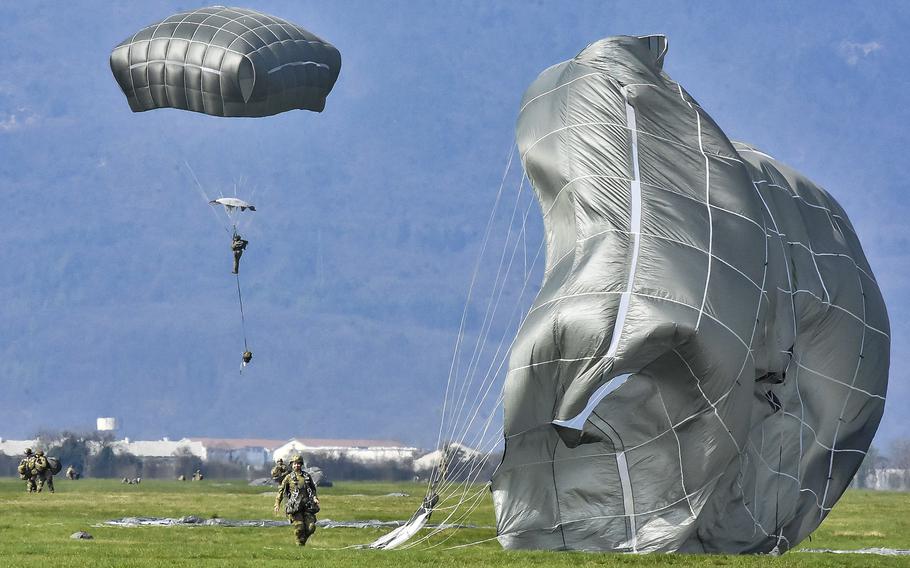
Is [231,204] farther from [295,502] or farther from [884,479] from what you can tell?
[884,479]

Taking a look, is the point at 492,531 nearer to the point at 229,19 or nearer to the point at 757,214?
the point at 757,214

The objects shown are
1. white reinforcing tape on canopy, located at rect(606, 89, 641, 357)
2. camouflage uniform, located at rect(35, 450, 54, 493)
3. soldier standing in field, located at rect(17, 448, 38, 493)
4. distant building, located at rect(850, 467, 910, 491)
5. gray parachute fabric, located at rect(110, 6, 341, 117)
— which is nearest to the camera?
white reinforcing tape on canopy, located at rect(606, 89, 641, 357)

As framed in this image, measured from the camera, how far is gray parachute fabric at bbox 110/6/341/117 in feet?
132

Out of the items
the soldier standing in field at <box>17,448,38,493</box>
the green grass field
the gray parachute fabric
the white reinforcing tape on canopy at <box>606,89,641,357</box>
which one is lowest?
the green grass field

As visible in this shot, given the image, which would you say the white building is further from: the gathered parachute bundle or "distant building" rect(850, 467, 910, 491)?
the gathered parachute bundle

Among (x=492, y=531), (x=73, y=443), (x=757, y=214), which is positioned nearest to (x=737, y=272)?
(x=757, y=214)

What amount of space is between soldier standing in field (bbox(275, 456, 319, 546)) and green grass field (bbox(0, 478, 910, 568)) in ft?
1.75

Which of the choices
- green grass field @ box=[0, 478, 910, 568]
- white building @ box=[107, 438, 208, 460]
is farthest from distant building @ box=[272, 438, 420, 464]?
green grass field @ box=[0, 478, 910, 568]

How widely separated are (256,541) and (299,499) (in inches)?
93.5

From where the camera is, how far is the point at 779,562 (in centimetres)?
2442

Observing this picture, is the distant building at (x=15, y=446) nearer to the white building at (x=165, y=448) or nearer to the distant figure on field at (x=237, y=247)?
the white building at (x=165, y=448)

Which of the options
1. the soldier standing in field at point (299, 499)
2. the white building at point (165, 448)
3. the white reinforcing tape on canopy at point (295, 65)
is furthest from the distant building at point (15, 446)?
the soldier standing in field at point (299, 499)

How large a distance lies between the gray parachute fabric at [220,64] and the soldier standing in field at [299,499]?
614 inches

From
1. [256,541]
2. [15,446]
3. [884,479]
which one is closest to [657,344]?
[256,541]
